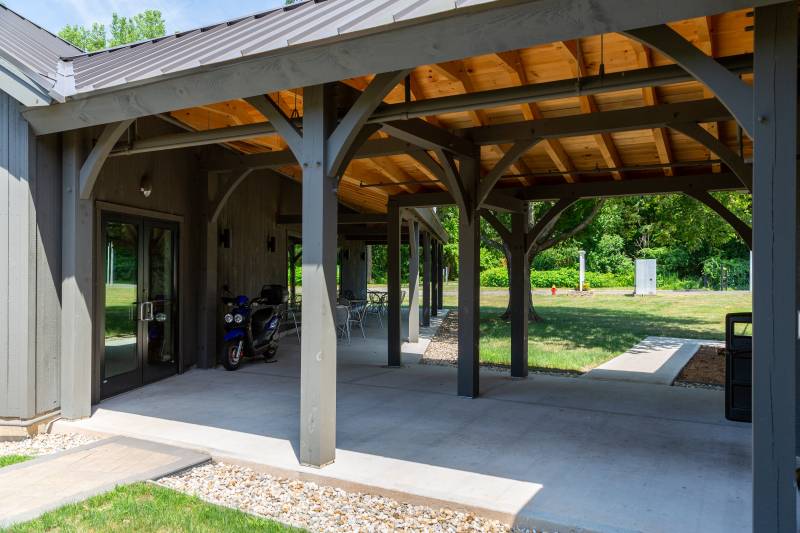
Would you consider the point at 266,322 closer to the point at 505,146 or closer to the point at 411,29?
the point at 505,146

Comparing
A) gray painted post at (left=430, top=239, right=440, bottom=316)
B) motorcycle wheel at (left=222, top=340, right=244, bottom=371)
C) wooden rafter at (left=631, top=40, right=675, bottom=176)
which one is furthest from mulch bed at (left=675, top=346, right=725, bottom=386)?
gray painted post at (left=430, top=239, right=440, bottom=316)

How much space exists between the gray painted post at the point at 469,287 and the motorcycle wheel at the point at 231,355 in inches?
121

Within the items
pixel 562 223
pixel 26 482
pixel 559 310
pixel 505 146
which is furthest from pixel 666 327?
pixel 26 482

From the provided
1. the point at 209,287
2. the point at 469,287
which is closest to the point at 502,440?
the point at 469,287

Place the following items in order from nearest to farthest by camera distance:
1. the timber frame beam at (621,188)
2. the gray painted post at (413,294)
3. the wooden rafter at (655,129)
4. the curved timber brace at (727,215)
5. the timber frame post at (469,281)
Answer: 1. the wooden rafter at (655,129)
2. the timber frame post at (469,281)
3. the curved timber brace at (727,215)
4. the timber frame beam at (621,188)
5. the gray painted post at (413,294)

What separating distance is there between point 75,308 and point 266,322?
3.32 m

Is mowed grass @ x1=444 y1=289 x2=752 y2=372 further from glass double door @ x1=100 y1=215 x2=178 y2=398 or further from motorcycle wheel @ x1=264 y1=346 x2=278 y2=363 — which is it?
glass double door @ x1=100 y1=215 x2=178 y2=398

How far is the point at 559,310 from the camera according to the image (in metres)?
18.0

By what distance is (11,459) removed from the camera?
13.1ft

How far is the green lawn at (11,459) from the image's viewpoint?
394 centimetres

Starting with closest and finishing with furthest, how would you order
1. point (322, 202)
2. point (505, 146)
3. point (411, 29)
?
point (411, 29)
point (322, 202)
point (505, 146)

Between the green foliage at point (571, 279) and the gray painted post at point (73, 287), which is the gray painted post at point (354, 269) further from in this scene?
the green foliage at point (571, 279)

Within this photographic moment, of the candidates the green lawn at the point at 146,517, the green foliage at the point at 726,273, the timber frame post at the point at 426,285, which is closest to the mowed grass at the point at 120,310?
the green lawn at the point at 146,517

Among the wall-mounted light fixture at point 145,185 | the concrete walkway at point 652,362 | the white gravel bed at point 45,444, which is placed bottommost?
the concrete walkway at point 652,362
